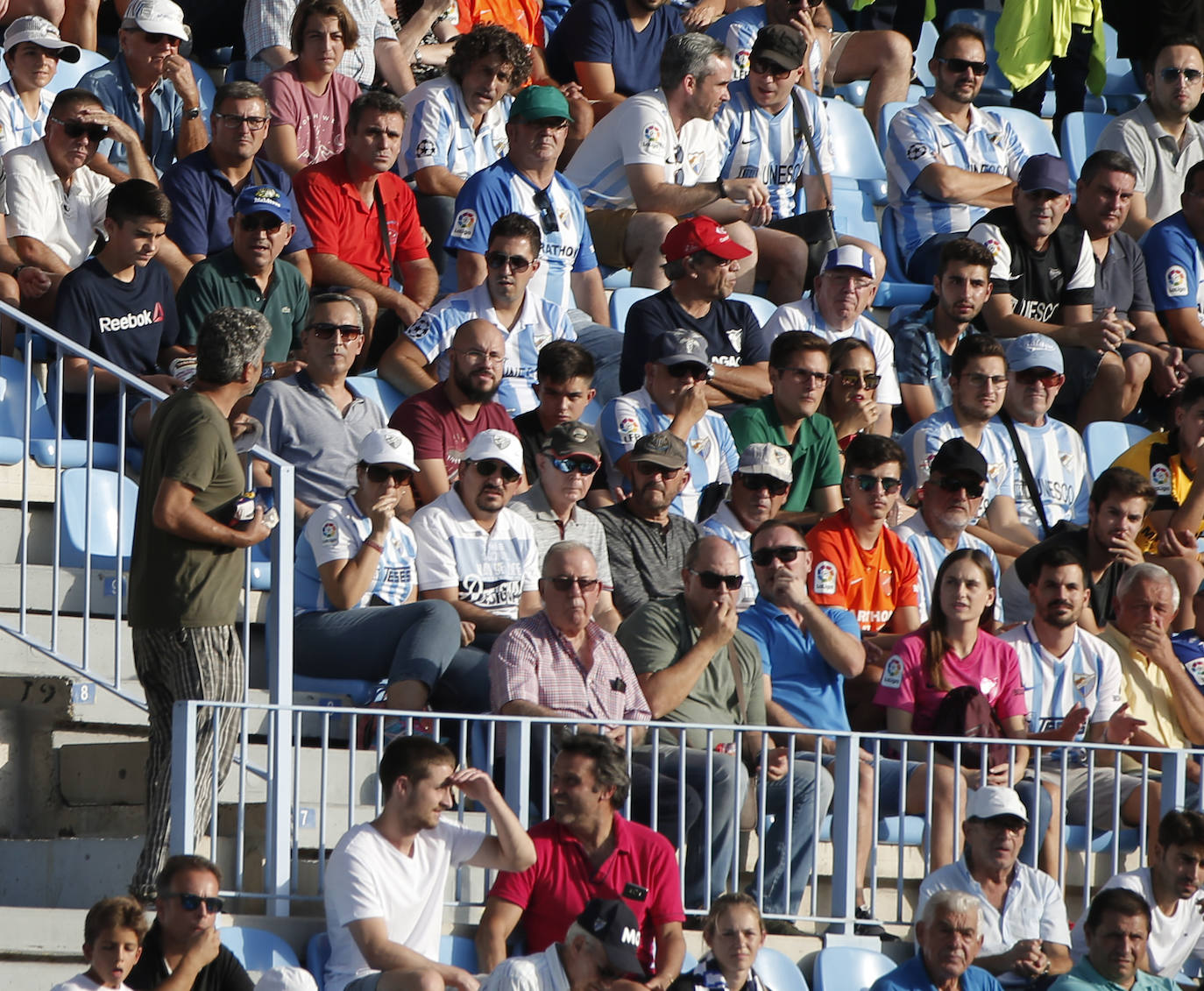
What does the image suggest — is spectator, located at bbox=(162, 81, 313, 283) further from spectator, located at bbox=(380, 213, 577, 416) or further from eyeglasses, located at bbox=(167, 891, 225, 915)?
eyeglasses, located at bbox=(167, 891, 225, 915)

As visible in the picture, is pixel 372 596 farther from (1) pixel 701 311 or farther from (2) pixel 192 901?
(1) pixel 701 311

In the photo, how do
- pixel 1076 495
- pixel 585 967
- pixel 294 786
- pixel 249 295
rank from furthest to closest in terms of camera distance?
pixel 1076 495
pixel 249 295
pixel 294 786
pixel 585 967

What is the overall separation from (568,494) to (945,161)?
420cm

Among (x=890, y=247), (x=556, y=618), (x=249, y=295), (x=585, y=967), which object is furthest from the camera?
(x=890, y=247)

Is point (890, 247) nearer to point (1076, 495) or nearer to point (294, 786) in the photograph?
point (1076, 495)

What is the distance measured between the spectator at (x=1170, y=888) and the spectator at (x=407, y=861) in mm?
2097

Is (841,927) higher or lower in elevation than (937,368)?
lower

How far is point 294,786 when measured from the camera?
686 centimetres

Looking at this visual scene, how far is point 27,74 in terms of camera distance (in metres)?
9.73

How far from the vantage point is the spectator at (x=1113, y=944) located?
702 centimetres

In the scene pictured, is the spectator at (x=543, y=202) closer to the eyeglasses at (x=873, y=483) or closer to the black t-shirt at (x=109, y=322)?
the black t-shirt at (x=109, y=322)

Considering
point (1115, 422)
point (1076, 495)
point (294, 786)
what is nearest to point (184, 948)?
point (294, 786)

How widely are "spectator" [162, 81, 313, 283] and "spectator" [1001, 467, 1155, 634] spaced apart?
3192 mm

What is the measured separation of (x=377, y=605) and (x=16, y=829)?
1.40 meters
